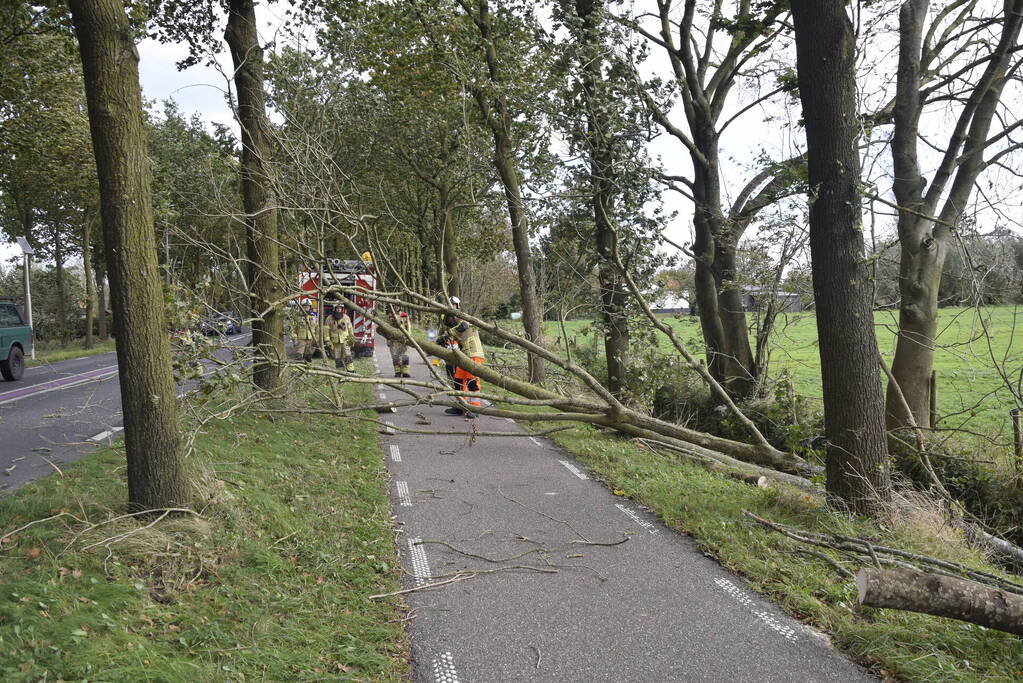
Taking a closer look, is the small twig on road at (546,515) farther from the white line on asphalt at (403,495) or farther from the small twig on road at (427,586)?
the small twig on road at (427,586)

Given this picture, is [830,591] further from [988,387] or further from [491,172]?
[988,387]

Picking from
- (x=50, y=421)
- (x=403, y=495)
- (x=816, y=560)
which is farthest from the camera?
(x=50, y=421)

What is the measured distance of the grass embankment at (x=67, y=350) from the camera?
26025mm

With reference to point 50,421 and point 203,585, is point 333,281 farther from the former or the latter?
point 203,585

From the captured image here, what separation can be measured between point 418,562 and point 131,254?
3126 mm

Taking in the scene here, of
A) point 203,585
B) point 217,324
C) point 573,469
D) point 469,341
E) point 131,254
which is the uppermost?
point 131,254

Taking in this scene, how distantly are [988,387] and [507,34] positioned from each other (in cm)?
1471

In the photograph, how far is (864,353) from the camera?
714 cm

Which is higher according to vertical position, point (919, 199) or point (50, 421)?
point (919, 199)

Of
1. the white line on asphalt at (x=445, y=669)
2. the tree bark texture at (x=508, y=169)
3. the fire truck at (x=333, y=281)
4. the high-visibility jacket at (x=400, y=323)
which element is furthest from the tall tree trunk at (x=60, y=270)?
the white line on asphalt at (x=445, y=669)

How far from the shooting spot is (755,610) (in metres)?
4.89

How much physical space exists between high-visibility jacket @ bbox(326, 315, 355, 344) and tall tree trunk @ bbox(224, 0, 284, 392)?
11.7 ft

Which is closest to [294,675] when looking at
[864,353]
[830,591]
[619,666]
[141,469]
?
[619,666]

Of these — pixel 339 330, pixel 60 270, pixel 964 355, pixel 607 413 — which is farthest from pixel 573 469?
pixel 60 270
